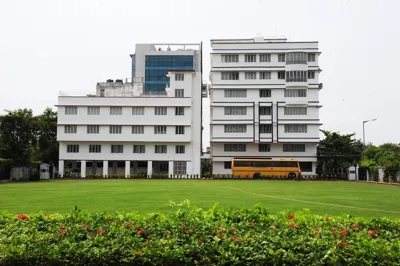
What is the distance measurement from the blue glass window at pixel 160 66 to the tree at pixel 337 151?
1467 inches

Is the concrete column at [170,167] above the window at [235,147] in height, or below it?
below

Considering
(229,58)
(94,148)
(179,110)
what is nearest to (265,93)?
(229,58)

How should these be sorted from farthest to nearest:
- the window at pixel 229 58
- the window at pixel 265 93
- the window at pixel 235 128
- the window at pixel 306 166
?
the window at pixel 229 58, the window at pixel 265 93, the window at pixel 235 128, the window at pixel 306 166

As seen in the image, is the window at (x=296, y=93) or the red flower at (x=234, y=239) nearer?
the red flower at (x=234, y=239)

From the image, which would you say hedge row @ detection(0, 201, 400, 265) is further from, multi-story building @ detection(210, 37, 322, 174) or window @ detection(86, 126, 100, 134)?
multi-story building @ detection(210, 37, 322, 174)

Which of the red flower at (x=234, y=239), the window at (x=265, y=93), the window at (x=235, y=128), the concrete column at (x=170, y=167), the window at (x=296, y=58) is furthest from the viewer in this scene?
the window at (x=265, y=93)

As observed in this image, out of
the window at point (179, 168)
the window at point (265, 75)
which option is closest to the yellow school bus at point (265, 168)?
the window at point (179, 168)

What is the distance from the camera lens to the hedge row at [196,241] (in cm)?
581

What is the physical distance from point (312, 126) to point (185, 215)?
171ft

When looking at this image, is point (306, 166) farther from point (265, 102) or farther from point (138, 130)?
point (138, 130)

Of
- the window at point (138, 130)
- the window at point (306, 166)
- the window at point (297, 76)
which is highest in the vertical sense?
the window at point (297, 76)

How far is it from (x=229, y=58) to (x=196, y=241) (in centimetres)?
5416

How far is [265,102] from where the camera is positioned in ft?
190

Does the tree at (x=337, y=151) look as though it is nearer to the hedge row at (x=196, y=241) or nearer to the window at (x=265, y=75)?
the window at (x=265, y=75)
